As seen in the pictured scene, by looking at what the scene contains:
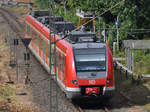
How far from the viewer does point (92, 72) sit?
57.5 feet

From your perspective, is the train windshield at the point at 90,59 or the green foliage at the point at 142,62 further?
the green foliage at the point at 142,62

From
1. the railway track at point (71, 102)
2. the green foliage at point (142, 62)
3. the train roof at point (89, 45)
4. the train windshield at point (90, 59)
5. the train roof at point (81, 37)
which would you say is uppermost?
the train roof at point (81, 37)

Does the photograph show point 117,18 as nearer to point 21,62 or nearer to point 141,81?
point 21,62

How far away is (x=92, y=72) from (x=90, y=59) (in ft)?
2.10

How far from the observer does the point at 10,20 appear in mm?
A: 57125

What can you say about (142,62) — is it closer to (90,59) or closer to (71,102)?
(71,102)

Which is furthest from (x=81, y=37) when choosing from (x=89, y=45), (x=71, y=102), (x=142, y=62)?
(x=142, y=62)

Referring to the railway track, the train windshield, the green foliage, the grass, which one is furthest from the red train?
the green foliage

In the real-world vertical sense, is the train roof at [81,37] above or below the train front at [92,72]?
above

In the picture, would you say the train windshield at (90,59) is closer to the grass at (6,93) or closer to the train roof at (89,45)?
the train roof at (89,45)

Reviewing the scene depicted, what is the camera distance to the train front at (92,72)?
17.4 meters

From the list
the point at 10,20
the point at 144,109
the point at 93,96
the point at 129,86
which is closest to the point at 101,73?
the point at 93,96

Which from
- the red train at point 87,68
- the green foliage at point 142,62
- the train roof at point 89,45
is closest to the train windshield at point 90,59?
the red train at point 87,68

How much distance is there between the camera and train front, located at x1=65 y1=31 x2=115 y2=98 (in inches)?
686
